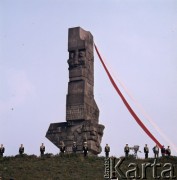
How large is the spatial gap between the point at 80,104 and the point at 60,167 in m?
7.51

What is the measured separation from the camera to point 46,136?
28453 mm

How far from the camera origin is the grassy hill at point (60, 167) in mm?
20000

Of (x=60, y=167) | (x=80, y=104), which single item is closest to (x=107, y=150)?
(x=60, y=167)

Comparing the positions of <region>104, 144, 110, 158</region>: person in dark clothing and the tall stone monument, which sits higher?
the tall stone monument

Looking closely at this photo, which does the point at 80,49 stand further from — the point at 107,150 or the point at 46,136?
the point at 107,150

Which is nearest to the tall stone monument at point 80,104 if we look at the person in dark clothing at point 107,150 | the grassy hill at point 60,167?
the person in dark clothing at point 107,150

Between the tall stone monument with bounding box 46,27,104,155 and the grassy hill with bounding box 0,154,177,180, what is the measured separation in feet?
13.1

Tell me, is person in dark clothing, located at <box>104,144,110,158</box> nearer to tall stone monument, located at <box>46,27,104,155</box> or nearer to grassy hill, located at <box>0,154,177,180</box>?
grassy hill, located at <box>0,154,177,180</box>

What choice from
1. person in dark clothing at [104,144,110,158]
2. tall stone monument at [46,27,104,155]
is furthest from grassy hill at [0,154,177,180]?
tall stone monument at [46,27,104,155]

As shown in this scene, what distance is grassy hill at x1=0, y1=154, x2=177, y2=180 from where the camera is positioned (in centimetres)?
2000

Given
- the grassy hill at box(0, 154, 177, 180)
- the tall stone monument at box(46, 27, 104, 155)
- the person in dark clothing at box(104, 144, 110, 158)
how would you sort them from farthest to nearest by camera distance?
1. the tall stone monument at box(46, 27, 104, 155)
2. the person in dark clothing at box(104, 144, 110, 158)
3. the grassy hill at box(0, 154, 177, 180)

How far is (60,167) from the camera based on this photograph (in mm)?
21359

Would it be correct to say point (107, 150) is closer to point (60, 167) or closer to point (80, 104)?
point (60, 167)

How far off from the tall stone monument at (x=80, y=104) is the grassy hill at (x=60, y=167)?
400cm
